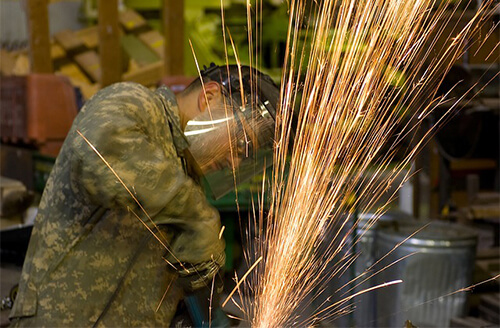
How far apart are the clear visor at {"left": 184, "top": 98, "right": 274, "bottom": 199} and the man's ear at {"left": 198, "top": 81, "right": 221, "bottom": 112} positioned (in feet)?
0.08

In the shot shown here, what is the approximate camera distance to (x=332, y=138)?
2096mm

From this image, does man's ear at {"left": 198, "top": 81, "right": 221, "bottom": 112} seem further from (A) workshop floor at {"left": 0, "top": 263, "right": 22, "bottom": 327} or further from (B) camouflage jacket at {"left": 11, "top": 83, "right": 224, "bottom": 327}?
(A) workshop floor at {"left": 0, "top": 263, "right": 22, "bottom": 327}

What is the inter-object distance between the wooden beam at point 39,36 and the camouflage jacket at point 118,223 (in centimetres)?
331

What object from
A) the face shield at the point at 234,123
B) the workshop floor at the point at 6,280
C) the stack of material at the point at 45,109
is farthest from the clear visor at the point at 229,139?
the stack of material at the point at 45,109

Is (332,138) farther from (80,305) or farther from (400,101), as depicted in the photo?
(80,305)

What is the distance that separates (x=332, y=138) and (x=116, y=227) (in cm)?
78

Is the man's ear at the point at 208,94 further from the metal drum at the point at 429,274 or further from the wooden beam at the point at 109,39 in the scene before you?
the wooden beam at the point at 109,39

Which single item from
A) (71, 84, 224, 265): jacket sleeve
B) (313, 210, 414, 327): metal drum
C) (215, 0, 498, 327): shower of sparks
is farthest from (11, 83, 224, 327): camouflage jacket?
(313, 210, 414, 327): metal drum

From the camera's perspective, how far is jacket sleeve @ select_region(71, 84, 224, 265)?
5.40 ft

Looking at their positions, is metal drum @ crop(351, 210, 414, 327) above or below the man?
below

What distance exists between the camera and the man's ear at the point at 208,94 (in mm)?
1888

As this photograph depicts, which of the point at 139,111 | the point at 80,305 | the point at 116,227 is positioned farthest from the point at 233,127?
the point at 80,305

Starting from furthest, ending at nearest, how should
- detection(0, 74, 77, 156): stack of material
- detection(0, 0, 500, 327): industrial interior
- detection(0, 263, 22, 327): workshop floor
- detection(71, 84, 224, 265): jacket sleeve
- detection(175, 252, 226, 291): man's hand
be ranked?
1. detection(0, 74, 77, 156): stack of material
2. detection(0, 263, 22, 327): workshop floor
3. detection(0, 0, 500, 327): industrial interior
4. detection(175, 252, 226, 291): man's hand
5. detection(71, 84, 224, 265): jacket sleeve

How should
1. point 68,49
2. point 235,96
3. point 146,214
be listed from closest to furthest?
1. point 146,214
2. point 235,96
3. point 68,49
